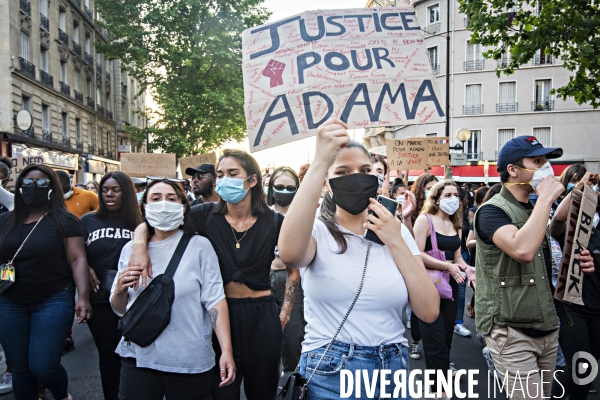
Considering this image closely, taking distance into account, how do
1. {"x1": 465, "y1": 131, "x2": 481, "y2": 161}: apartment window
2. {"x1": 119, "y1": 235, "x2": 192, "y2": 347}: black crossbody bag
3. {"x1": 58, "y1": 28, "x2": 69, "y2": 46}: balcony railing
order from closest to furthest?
{"x1": 119, "y1": 235, "x2": 192, "y2": 347}: black crossbody bag
{"x1": 58, "y1": 28, "x2": 69, "y2": 46}: balcony railing
{"x1": 465, "y1": 131, "x2": 481, "y2": 161}: apartment window

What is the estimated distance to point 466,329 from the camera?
693 centimetres

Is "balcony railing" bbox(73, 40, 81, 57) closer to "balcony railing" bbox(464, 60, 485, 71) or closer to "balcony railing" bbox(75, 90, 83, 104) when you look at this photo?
"balcony railing" bbox(75, 90, 83, 104)

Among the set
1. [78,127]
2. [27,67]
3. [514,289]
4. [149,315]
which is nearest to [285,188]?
[149,315]

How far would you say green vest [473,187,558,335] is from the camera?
3127 mm

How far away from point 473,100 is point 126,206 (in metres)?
35.0

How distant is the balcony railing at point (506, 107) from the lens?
1353 inches

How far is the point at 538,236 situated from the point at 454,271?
1.62 metres

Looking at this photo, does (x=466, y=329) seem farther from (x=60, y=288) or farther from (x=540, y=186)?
(x=60, y=288)

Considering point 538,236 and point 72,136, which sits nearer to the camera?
point 538,236

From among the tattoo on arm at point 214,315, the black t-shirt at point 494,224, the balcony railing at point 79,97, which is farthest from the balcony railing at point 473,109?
the tattoo on arm at point 214,315

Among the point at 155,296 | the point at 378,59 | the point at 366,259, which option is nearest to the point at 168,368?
the point at 155,296

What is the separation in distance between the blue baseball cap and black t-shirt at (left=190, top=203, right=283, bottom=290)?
166cm

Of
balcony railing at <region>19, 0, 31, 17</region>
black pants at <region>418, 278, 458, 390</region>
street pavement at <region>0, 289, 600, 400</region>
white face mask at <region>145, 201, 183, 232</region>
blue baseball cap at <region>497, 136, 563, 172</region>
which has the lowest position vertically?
street pavement at <region>0, 289, 600, 400</region>

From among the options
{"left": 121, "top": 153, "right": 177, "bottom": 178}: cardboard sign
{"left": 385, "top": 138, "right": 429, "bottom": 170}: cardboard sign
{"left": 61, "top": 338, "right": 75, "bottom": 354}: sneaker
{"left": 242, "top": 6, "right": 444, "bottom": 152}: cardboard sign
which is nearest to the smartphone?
{"left": 242, "top": 6, "right": 444, "bottom": 152}: cardboard sign
